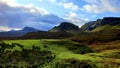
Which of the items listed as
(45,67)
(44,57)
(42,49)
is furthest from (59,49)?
(45,67)

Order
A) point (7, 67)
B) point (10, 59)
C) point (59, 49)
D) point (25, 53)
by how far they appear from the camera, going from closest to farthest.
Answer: point (7, 67)
point (10, 59)
point (25, 53)
point (59, 49)

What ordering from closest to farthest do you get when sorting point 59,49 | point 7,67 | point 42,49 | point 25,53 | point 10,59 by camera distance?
point 7,67, point 10,59, point 25,53, point 42,49, point 59,49

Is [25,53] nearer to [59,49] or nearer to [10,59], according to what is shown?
[10,59]

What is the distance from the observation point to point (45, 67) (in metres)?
31.7

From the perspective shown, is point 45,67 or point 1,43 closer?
point 45,67

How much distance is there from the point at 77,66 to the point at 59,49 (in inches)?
422

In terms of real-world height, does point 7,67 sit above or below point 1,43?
below

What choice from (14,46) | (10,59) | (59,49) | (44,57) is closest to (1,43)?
(14,46)

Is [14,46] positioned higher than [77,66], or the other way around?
[14,46]

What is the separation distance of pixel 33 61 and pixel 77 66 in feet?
18.8

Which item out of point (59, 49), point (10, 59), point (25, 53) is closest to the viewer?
point (10, 59)

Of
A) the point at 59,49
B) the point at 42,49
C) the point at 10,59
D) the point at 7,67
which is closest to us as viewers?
the point at 7,67

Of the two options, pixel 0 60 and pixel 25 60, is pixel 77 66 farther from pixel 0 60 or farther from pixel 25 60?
pixel 0 60

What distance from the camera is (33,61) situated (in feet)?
109
